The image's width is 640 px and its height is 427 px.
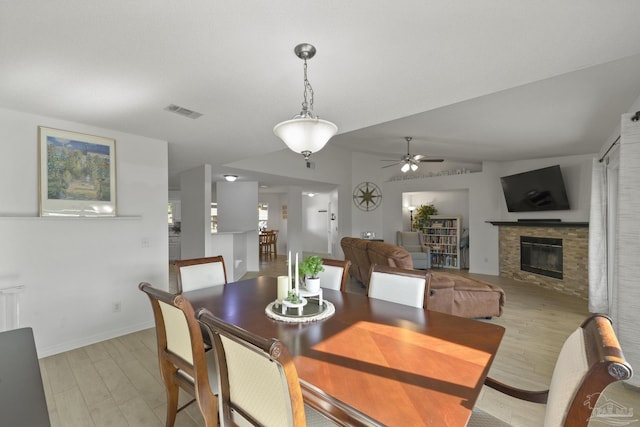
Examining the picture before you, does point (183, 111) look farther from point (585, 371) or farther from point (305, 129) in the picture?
point (585, 371)

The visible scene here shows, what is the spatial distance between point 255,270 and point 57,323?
4.28 metres

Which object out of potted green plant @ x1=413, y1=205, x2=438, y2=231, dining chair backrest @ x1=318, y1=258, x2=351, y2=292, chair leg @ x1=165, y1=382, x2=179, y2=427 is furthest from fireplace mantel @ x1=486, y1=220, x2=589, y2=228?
chair leg @ x1=165, y1=382, x2=179, y2=427

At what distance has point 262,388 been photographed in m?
1.02

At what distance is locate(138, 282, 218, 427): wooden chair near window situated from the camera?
1.36 m

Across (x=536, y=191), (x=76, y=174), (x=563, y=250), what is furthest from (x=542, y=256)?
(x=76, y=174)

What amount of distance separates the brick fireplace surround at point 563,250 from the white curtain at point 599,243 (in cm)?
118

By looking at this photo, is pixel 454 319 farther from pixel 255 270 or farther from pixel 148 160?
pixel 255 270

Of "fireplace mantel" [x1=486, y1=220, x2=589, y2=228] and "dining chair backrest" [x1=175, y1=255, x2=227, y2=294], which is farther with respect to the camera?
"fireplace mantel" [x1=486, y1=220, x2=589, y2=228]

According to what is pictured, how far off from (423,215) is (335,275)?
639 centimetres

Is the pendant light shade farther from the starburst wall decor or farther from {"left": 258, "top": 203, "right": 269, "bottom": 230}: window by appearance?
{"left": 258, "top": 203, "right": 269, "bottom": 230}: window

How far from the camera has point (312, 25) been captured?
1.48m

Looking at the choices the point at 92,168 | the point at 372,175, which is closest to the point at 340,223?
the point at 372,175

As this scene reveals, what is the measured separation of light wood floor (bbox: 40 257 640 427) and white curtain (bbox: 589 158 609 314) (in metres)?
0.39

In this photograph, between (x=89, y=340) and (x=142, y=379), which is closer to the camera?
(x=142, y=379)
